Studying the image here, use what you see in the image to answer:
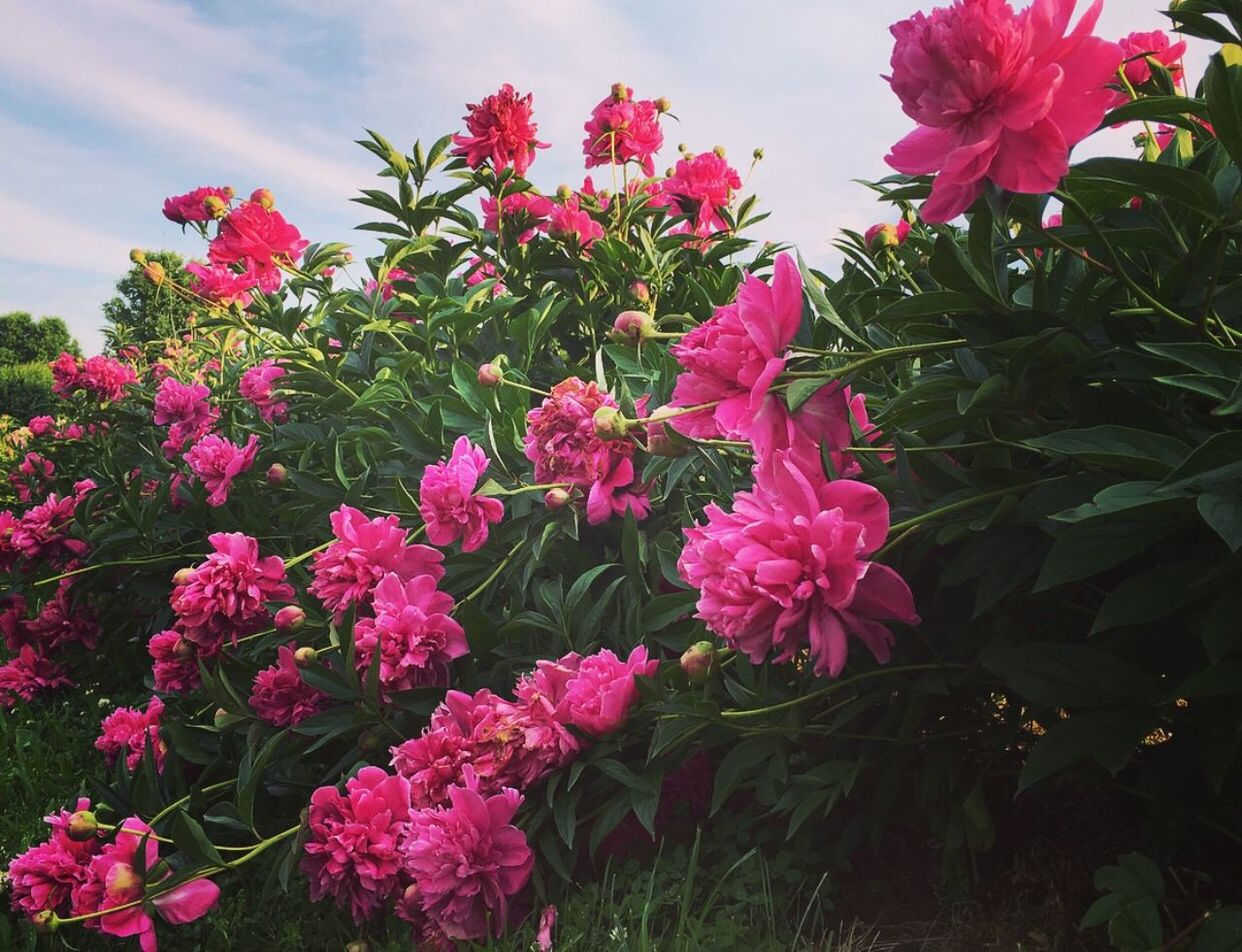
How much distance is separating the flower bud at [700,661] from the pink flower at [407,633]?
52 centimetres

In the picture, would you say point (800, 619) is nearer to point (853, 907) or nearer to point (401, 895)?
point (853, 907)

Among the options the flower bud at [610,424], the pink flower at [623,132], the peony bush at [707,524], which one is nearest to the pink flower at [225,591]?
the peony bush at [707,524]

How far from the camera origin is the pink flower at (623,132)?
2471 mm

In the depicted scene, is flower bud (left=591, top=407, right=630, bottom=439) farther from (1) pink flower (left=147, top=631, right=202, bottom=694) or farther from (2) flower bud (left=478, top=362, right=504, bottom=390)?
(1) pink flower (left=147, top=631, right=202, bottom=694)

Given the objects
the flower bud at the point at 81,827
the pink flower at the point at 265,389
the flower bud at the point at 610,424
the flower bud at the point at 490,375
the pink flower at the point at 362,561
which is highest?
the pink flower at the point at 265,389

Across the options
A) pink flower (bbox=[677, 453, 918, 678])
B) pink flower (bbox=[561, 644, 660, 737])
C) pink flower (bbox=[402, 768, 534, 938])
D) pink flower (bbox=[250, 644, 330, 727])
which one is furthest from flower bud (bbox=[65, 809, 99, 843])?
pink flower (bbox=[677, 453, 918, 678])

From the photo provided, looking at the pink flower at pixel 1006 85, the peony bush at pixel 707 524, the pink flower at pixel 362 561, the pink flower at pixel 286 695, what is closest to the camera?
the pink flower at pixel 1006 85

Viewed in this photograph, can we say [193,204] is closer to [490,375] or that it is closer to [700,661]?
[490,375]

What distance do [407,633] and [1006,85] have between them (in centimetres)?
115

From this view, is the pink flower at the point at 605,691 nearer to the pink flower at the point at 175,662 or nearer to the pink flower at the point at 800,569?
the pink flower at the point at 800,569

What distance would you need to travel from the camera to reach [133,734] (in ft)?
6.86

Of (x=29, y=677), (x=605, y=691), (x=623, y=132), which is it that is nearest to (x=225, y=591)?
(x=605, y=691)

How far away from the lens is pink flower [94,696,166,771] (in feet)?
6.63

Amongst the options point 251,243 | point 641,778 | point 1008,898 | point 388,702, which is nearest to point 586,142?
point 251,243
